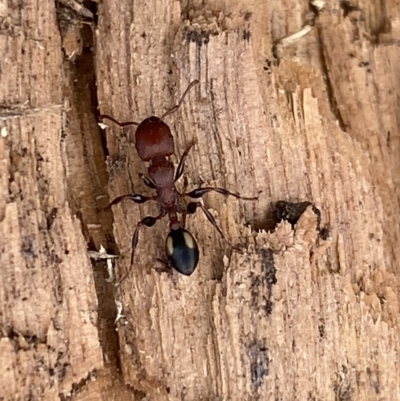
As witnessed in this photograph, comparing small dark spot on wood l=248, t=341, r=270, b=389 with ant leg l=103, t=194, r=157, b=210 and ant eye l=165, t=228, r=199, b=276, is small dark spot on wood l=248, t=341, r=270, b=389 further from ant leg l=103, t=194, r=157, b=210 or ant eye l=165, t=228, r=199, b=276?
ant leg l=103, t=194, r=157, b=210

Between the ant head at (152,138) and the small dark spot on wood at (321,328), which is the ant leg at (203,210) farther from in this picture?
the small dark spot on wood at (321,328)

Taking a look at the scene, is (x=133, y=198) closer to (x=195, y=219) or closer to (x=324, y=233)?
(x=195, y=219)

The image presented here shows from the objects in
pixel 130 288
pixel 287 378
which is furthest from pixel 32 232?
pixel 287 378

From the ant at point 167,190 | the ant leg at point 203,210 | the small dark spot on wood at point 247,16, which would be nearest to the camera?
the ant at point 167,190

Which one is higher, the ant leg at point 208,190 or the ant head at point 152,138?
the ant head at point 152,138

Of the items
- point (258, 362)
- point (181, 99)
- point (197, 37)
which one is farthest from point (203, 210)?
point (197, 37)

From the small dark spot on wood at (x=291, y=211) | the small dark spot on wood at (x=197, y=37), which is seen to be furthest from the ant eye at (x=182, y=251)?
the small dark spot on wood at (x=197, y=37)
